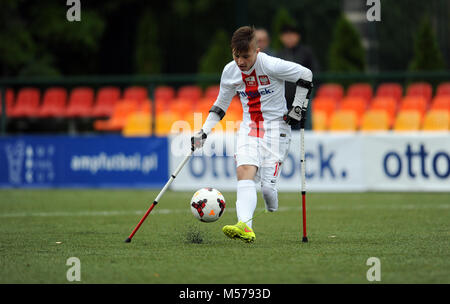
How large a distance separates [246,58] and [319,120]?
994 centimetres

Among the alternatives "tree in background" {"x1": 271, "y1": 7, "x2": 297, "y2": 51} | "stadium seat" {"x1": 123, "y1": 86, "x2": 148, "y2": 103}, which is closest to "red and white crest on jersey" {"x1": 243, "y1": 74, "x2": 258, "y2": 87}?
"stadium seat" {"x1": 123, "y1": 86, "x2": 148, "y2": 103}

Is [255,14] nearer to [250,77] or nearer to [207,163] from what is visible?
[207,163]

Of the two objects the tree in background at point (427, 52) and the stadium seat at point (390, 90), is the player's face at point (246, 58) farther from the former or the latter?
the tree in background at point (427, 52)

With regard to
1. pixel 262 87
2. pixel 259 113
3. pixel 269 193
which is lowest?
pixel 269 193

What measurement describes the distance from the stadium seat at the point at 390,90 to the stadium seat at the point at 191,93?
4306 mm

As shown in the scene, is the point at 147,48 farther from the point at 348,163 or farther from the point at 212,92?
the point at 348,163

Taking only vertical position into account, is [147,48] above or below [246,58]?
above

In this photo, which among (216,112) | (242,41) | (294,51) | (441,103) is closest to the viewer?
(242,41)

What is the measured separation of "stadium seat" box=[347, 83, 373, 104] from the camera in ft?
57.5

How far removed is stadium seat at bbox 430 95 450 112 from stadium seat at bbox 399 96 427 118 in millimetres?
344

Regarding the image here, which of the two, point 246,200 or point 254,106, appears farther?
point 254,106

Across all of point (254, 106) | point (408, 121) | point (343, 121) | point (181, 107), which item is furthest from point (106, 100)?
point (254, 106)

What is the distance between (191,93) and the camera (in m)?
19.4
